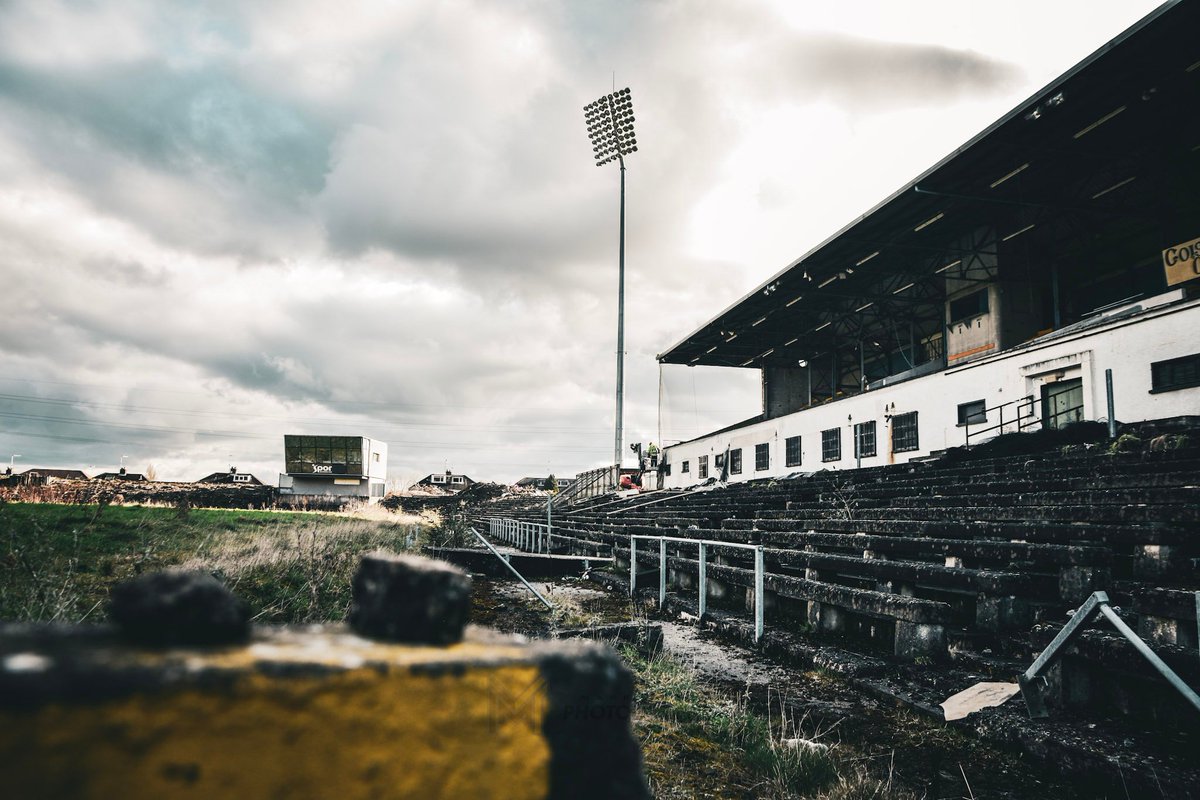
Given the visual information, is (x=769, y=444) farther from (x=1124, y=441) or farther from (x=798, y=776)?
(x=798, y=776)

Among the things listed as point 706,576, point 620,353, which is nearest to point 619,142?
point 620,353

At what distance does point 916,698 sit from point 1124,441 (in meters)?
8.30

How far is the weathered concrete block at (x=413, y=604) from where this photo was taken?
1.05 metres

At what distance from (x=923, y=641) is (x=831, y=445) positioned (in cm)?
2061

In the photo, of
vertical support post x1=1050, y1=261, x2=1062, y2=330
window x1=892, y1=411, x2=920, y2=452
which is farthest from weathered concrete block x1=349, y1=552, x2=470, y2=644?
vertical support post x1=1050, y1=261, x2=1062, y2=330

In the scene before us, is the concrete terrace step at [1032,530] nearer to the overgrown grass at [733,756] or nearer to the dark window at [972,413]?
the overgrown grass at [733,756]

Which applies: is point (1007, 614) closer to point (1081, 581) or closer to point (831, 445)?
point (1081, 581)

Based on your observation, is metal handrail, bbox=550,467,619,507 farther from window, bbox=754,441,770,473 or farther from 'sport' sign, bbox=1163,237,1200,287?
'sport' sign, bbox=1163,237,1200,287

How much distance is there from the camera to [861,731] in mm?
4172

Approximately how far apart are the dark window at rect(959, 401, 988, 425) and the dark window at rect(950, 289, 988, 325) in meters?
6.00

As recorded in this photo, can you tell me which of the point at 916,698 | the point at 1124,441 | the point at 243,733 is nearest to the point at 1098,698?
the point at 916,698

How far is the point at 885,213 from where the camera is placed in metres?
21.5

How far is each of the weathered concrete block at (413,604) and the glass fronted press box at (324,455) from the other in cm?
5458

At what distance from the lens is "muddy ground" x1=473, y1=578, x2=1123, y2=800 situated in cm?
335
